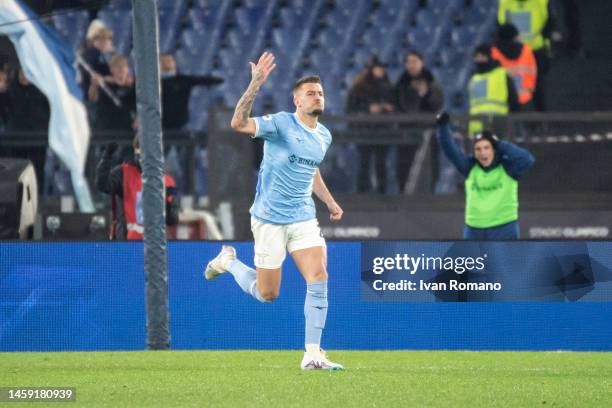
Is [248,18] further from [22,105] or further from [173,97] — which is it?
[22,105]

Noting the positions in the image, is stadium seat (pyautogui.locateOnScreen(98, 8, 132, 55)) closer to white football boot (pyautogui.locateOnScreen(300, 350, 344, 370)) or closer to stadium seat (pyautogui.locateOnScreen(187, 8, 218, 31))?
stadium seat (pyautogui.locateOnScreen(187, 8, 218, 31))

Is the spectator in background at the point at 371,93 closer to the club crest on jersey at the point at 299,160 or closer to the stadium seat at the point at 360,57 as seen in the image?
the stadium seat at the point at 360,57

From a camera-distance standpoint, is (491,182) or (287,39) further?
(287,39)

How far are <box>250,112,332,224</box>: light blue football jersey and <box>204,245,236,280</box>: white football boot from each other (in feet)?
4.20

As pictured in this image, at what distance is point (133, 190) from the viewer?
15273mm

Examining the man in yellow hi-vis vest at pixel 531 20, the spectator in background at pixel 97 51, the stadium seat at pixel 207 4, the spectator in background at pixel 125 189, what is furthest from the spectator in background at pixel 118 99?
the man in yellow hi-vis vest at pixel 531 20

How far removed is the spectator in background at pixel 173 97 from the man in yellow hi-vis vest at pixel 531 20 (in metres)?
4.53

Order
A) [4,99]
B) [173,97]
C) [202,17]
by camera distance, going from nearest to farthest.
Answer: [4,99] < [173,97] < [202,17]

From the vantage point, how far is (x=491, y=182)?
1567 centimetres

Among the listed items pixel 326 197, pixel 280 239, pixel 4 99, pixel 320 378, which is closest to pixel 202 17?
pixel 4 99

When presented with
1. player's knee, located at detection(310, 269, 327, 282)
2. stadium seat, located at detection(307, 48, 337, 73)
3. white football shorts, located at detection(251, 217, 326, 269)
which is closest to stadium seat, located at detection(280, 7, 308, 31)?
stadium seat, located at detection(307, 48, 337, 73)

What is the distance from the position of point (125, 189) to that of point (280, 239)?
13.7ft

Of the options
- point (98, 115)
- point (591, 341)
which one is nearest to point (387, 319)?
point (591, 341)

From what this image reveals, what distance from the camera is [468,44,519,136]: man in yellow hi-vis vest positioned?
2031 centimetres
